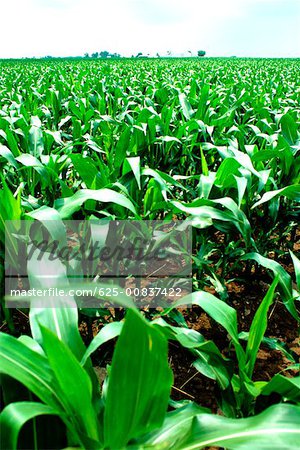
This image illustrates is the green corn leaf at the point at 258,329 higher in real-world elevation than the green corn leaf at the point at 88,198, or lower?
lower

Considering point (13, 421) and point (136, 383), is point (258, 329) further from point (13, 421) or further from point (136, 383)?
point (13, 421)

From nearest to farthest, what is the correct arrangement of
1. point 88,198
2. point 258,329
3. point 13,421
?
1. point 13,421
2. point 258,329
3. point 88,198

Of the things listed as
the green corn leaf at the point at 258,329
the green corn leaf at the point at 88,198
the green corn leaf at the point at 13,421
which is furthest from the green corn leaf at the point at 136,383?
the green corn leaf at the point at 88,198

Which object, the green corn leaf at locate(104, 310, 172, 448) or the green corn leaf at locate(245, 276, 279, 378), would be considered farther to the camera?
the green corn leaf at locate(245, 276, 279, 378)

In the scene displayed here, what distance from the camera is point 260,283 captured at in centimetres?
221

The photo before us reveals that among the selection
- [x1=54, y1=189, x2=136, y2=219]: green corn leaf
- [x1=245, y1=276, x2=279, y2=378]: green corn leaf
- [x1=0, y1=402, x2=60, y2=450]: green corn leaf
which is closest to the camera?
[x1=0, y1=402, x2=60, y2=450]: green corn leaf

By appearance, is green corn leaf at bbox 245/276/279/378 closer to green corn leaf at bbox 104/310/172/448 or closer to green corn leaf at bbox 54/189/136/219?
green corn leaf at bbox 104/310/172/448

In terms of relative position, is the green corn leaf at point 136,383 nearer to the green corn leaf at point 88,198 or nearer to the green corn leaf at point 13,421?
the green corn leaf at point 13,421

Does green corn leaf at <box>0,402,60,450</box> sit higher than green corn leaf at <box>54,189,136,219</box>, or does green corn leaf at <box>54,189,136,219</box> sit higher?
green corn leaf at <box>54,189,136,219</box>

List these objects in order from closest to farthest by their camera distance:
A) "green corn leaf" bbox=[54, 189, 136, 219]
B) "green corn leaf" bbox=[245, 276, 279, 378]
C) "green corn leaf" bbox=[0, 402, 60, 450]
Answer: "green corn leaf" bbox=[0, 402, 60, 450] → "green corn leaf" bbox=[245, 276, 279, 378] → "green corn leaf" bbox=[54, 189, 136, 219]

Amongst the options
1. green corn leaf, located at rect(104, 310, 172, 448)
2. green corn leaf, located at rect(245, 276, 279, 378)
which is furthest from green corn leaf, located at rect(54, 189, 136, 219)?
green corn leaf, located at rect(104, 310, 172, 448)

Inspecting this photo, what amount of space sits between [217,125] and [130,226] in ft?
5.83

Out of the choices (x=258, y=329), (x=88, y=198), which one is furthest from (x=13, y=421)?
(x=88, y=198)

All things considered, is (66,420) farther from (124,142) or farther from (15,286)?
(124,142)
